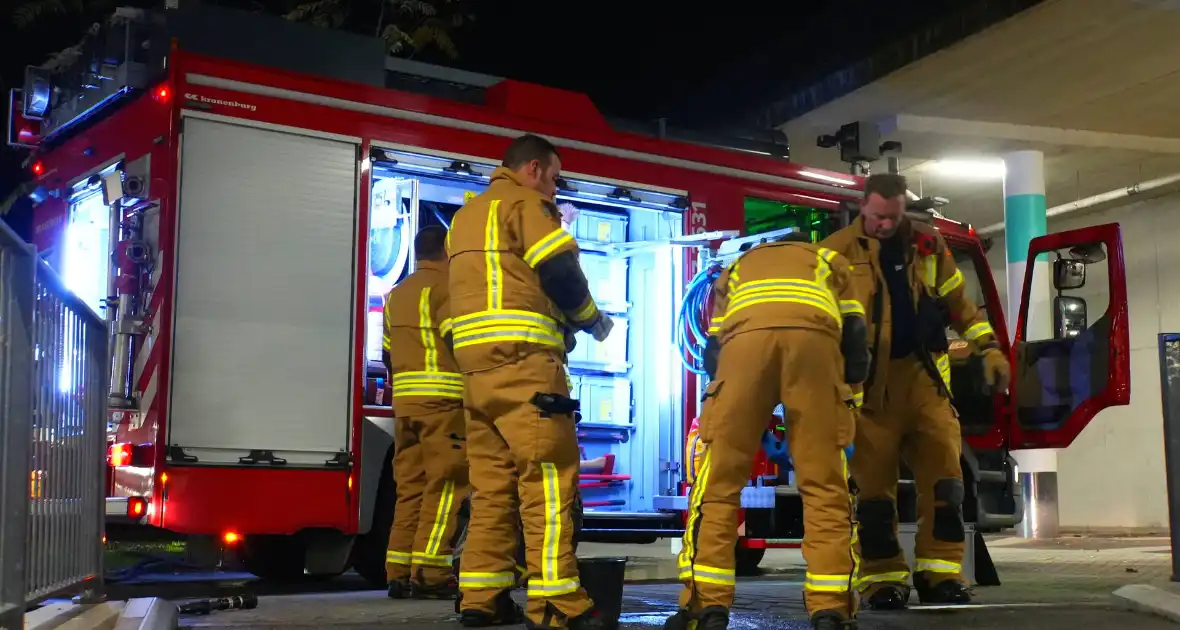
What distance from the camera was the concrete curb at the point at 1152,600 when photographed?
4.84 meters

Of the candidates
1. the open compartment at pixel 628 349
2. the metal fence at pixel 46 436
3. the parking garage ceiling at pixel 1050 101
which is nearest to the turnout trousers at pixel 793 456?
the metal fence at pixel 46 436

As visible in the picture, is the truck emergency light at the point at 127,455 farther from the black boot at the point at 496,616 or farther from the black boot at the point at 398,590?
the black boot at the point at 496,616

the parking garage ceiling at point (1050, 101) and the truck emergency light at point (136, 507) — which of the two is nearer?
the truck emergency light at point (136, 507)

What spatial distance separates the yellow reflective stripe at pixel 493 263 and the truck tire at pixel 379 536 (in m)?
1.82

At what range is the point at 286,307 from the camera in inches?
231

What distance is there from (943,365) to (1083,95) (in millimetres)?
8317

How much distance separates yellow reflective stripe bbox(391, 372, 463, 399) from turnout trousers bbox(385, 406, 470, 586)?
0.29 ft

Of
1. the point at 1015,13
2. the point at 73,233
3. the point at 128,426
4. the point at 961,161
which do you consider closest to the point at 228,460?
the point at 128,426

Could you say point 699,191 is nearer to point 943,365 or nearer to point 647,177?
point 647,177

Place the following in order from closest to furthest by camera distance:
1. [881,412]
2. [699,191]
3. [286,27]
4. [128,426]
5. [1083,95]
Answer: [881,412]
[128,426]
[286,27]
[699,191]
[1083,95]

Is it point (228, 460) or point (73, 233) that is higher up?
point (73, 233)

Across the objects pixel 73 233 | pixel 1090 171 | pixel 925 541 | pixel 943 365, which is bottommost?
pixel 925 541

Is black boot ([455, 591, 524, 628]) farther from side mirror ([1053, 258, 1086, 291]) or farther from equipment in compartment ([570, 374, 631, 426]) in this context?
side mirror ([1053, 258, 1086, 291])

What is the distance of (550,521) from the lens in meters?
4.20
